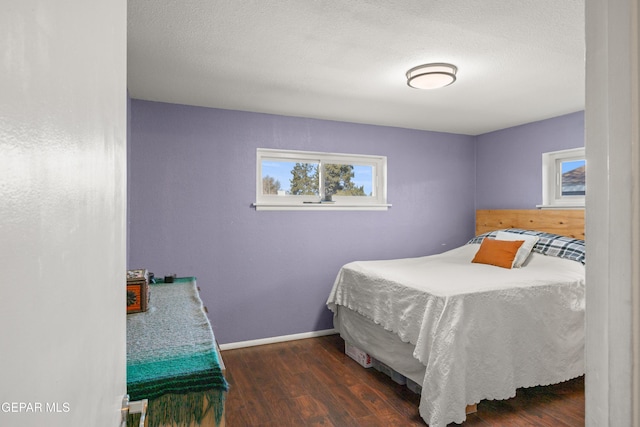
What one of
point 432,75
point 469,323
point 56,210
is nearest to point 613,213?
point 56,210

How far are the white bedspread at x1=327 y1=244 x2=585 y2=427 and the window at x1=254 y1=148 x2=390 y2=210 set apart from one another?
1.22m

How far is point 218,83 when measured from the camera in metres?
2.77

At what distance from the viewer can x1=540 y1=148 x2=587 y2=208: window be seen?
364cm

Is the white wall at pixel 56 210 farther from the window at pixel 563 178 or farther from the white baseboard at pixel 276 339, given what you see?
the window at pixel 563 178

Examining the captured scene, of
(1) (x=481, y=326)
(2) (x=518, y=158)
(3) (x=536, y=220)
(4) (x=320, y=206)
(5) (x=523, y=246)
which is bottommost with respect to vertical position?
(1) (x=481, y=326)

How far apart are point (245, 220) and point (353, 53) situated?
1899mm

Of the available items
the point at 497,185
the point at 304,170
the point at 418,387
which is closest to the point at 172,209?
the point at 304,170

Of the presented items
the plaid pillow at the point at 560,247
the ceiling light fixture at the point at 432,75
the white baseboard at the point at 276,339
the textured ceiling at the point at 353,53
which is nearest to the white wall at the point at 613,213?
the textured ceiling at the point at 353,53

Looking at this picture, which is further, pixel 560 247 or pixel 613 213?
pixel 560 247

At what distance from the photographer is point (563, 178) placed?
150 inches

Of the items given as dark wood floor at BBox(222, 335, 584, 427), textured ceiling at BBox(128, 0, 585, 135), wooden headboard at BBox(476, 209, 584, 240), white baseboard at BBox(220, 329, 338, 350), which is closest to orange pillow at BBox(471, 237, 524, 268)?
wooden headboard at BBox(476, 209, 584, 240)

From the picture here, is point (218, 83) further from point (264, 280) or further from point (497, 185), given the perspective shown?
point (497, 185)

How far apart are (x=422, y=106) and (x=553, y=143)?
5.10 feet

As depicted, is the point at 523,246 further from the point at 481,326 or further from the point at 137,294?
the point at 137,294
